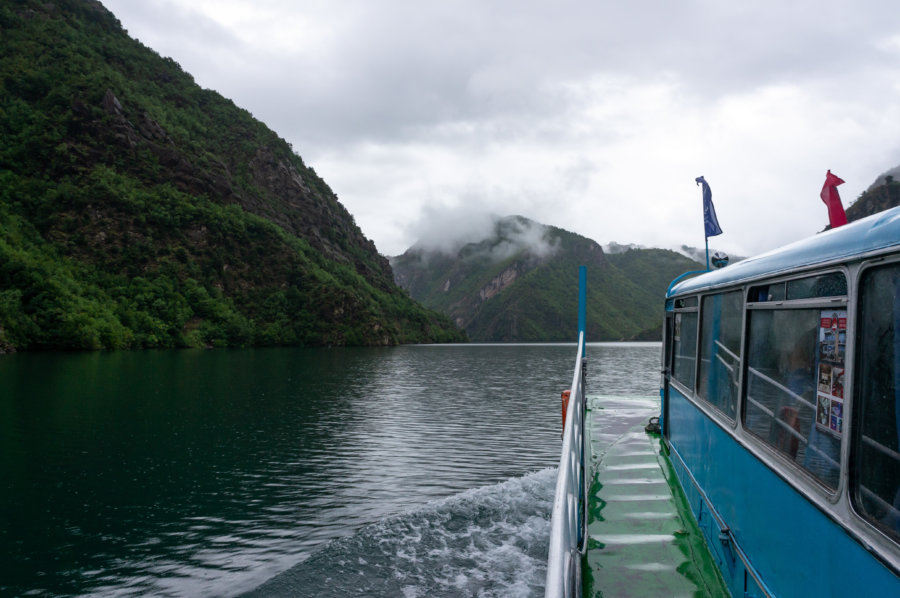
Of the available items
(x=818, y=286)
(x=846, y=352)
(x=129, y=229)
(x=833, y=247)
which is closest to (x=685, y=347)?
(x=818, y=286)

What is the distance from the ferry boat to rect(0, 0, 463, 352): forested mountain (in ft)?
232

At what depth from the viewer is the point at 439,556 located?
9812 mm

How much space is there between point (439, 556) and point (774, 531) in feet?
22.9

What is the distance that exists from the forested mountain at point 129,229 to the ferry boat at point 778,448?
7062cm

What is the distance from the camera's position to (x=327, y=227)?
19012 centimetres

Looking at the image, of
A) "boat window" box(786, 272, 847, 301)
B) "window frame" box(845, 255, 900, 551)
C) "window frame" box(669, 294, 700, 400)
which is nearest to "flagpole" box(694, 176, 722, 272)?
"window frame" box(669, 294, 700, 400)

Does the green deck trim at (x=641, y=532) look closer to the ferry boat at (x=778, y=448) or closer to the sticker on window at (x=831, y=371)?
the ferry boat at (x=778, y=448)

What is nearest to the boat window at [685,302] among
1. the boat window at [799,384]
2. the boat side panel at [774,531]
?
the boat side panel at [774,531]

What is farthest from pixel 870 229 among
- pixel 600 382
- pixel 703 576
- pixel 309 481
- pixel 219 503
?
pixel 600 382

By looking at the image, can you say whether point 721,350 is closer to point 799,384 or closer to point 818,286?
point 799,384

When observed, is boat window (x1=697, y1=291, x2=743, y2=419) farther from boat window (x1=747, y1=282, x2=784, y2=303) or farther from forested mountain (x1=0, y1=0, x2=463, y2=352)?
forested mountain (x1=0, y1=0, x2=463, y2=352)

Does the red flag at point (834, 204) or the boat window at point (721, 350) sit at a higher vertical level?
the red flag at point (834, 204)

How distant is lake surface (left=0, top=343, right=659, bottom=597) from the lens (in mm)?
9328

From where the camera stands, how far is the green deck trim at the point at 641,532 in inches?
216
